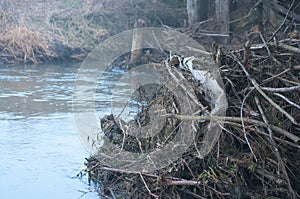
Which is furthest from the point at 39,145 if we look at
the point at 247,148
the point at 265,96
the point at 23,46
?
the point at 23,46

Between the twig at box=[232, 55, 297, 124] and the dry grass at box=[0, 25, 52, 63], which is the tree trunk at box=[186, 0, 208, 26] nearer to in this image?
the dry grass at box=[0, 25, 52, 63]

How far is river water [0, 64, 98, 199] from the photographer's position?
19.4 ft

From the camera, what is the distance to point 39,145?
23.5 feet

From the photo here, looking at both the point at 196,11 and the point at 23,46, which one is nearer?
the point at 196,11

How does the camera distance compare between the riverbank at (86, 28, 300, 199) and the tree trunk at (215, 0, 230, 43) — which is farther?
the tree trunk at (215, 0, 230, 43)

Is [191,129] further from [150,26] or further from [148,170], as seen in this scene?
[150,26]

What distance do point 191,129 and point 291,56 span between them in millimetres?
1189

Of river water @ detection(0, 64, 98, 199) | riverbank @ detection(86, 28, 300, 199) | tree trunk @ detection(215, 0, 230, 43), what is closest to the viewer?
riverbank @ detection(86, 28, 300, 199)

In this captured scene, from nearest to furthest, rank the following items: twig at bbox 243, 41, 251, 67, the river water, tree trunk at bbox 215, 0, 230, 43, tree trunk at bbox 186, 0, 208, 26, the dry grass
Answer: twig at bbox 243, 41, 251, 67, the river water, tree trunk at bbox 215, 0, 230, 43, tree trunk at bbox 186, 0, 208, 26, the dry grass

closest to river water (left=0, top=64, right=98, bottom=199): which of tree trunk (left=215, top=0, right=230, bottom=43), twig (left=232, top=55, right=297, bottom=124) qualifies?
twig (left=232, top=55, right=297, bottom=124)

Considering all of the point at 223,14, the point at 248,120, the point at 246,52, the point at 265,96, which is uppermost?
the point at 223,14

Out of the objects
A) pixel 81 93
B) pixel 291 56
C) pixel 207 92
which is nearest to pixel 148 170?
pixel 207 92

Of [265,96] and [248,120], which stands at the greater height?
[265,96]

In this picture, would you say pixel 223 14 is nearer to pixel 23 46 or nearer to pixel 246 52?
pixel 23 46
